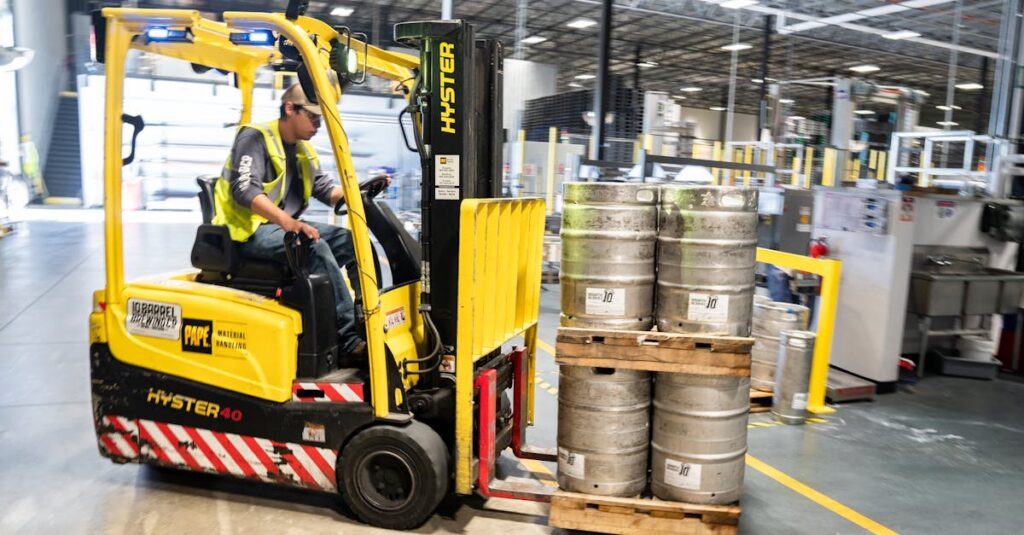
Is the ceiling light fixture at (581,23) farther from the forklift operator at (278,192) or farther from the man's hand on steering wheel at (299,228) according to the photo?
the man's hand on steering wheel at (299,228)

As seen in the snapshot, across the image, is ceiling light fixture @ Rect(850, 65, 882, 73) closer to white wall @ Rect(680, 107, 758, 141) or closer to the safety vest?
white wall @ Rect(680, 107, 758, 141)

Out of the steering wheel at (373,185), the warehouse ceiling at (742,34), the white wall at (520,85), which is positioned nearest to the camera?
the steering wheel at (373,185)

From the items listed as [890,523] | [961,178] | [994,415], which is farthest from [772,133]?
[890,523]

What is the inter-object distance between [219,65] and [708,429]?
3.49m

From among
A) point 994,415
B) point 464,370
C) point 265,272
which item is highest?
point 265,272

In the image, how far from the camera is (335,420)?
3.50 metres

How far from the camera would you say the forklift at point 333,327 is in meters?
3.38

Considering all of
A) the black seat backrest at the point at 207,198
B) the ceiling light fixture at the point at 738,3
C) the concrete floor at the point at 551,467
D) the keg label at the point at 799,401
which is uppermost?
the ceiling light fixture at the point at 738,3

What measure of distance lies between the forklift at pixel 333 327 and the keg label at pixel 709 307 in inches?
39.6

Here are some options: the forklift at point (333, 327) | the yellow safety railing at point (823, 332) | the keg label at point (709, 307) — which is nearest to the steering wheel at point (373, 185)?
the forklift at point (333, 327)

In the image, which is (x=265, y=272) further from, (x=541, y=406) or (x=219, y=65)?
(x=541, y=406)

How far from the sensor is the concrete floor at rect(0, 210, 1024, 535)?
365 centimetres

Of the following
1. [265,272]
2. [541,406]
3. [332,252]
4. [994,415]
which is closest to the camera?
[265,272]

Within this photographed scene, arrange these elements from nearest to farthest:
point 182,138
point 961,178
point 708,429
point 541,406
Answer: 1. point 708,429
2. point 541,406
3. point 961,178
4. point 182,138
